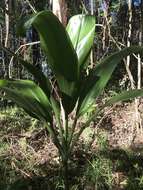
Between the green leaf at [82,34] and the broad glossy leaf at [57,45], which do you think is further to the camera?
the green leaf at [82,34]

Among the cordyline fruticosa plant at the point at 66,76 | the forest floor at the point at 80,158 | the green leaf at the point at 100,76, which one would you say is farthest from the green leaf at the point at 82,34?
the forest floor at the point at 80,158

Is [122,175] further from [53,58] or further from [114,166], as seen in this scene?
[53,58]

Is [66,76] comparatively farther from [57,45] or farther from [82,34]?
[82,34]

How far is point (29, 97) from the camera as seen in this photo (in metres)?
2.84

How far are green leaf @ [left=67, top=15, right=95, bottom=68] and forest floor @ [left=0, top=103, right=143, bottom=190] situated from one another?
1529 millimetres

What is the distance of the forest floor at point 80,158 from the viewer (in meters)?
4.28

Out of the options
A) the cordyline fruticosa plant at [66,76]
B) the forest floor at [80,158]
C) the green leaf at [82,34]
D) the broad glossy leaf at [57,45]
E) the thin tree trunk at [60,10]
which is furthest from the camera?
the forest floor at [80,158]

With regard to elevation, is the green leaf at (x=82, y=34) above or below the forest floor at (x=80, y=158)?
above

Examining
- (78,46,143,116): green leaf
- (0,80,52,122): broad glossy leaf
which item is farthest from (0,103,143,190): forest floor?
(78,46,143,116): green leaf

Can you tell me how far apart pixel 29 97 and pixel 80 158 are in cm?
213

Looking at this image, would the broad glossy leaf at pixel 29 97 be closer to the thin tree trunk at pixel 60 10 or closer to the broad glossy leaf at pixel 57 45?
the broad glossy leaf at pixel 57 45

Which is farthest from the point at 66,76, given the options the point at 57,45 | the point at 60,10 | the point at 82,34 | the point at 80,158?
the point at 80,158

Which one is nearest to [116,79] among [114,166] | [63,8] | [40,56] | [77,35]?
[40,56]

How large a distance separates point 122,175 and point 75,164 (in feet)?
1.69
